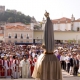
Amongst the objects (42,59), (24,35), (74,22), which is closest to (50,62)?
(42,59)

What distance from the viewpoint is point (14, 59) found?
16.7 metres

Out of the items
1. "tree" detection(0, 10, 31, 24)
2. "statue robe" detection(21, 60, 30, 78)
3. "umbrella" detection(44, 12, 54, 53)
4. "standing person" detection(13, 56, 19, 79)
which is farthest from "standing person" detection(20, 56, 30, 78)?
"tree" detection(0, 10, 31, 24)

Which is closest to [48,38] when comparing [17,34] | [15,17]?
[17,34]

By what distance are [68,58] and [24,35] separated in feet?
247

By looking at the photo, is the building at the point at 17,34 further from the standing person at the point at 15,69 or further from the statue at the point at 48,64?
the statue at the point at 48,64

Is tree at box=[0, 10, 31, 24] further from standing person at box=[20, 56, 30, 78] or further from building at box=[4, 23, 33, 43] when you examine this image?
standing person at box=[20, 56, 30, 78]

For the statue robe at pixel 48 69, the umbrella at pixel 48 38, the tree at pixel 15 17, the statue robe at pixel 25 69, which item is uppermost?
the tree at pixel 15 17

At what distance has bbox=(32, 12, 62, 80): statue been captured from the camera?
8.67m

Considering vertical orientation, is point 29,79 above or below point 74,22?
below

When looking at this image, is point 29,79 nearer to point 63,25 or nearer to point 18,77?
point 18,77

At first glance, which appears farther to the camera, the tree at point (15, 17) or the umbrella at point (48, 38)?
the tree at point (15, 17)

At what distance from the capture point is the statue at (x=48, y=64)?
8.67 metres

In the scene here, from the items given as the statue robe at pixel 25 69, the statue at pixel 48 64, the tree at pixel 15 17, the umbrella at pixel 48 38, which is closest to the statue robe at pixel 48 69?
the statue at pixel 48 64

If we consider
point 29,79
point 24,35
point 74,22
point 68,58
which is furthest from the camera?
point 74,22
